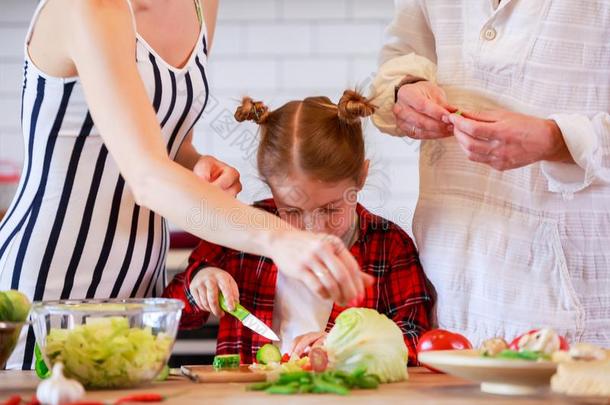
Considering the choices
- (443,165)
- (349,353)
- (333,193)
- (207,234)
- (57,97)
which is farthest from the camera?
(333,193)

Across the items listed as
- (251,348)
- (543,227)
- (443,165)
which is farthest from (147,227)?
(543,227)

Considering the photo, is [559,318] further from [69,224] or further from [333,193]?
[69,224]

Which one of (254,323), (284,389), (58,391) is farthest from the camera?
(254,323)

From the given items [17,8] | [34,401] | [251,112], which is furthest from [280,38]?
[34,401]

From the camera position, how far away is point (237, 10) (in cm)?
330

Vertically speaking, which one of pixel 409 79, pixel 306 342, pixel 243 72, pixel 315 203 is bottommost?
pixel 306 342

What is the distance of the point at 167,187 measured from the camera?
3.79ft

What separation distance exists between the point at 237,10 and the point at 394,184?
0.81 meters

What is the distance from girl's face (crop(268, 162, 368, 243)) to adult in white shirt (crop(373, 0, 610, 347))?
8.0 inches

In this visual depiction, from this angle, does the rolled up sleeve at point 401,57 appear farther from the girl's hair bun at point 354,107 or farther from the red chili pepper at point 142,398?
the red chili pepper at point 142,398

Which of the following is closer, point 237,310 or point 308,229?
→ point 237,310

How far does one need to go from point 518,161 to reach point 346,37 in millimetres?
1888

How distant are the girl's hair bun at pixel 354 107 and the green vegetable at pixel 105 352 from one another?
2.35 feet

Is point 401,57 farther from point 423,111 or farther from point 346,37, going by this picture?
point 346,37
